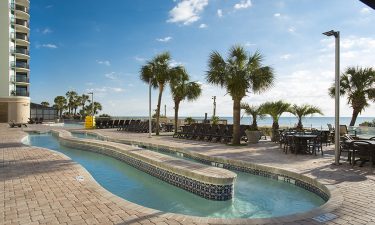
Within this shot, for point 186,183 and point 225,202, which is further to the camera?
point 186,183

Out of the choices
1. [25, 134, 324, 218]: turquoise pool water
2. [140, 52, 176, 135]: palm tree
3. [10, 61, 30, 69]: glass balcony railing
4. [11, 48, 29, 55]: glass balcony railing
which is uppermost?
[11, 48, 29, 55]: glass balcony railing

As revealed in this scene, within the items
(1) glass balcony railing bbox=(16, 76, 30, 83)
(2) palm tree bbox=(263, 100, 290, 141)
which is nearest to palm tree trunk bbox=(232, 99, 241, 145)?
(2) palm tree bbox=(263, 100, 290, 141)

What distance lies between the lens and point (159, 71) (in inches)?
803

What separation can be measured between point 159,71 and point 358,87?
42.7 ft

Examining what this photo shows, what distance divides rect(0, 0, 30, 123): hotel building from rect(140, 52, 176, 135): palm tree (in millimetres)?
31832

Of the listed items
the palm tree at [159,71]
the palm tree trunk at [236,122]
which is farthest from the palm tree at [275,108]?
the palm tree at [159,71]

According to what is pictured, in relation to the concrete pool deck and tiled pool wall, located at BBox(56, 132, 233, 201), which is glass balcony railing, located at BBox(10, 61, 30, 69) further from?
the concrete pool deck

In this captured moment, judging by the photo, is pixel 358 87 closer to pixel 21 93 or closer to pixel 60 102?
pixel 21 93

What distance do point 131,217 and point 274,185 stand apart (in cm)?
448

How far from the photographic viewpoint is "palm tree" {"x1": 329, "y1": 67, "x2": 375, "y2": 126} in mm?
17969

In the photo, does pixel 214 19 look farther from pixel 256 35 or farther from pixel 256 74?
pixel 256 74

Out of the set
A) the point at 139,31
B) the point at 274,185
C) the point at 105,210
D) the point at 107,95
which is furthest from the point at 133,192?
the point at 107,95

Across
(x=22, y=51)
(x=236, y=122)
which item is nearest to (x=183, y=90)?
(x=236, y=122)

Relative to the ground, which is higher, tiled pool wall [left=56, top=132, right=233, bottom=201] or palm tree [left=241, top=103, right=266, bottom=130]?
palm tree [left=241, top=103, right=266, bottom=130]
